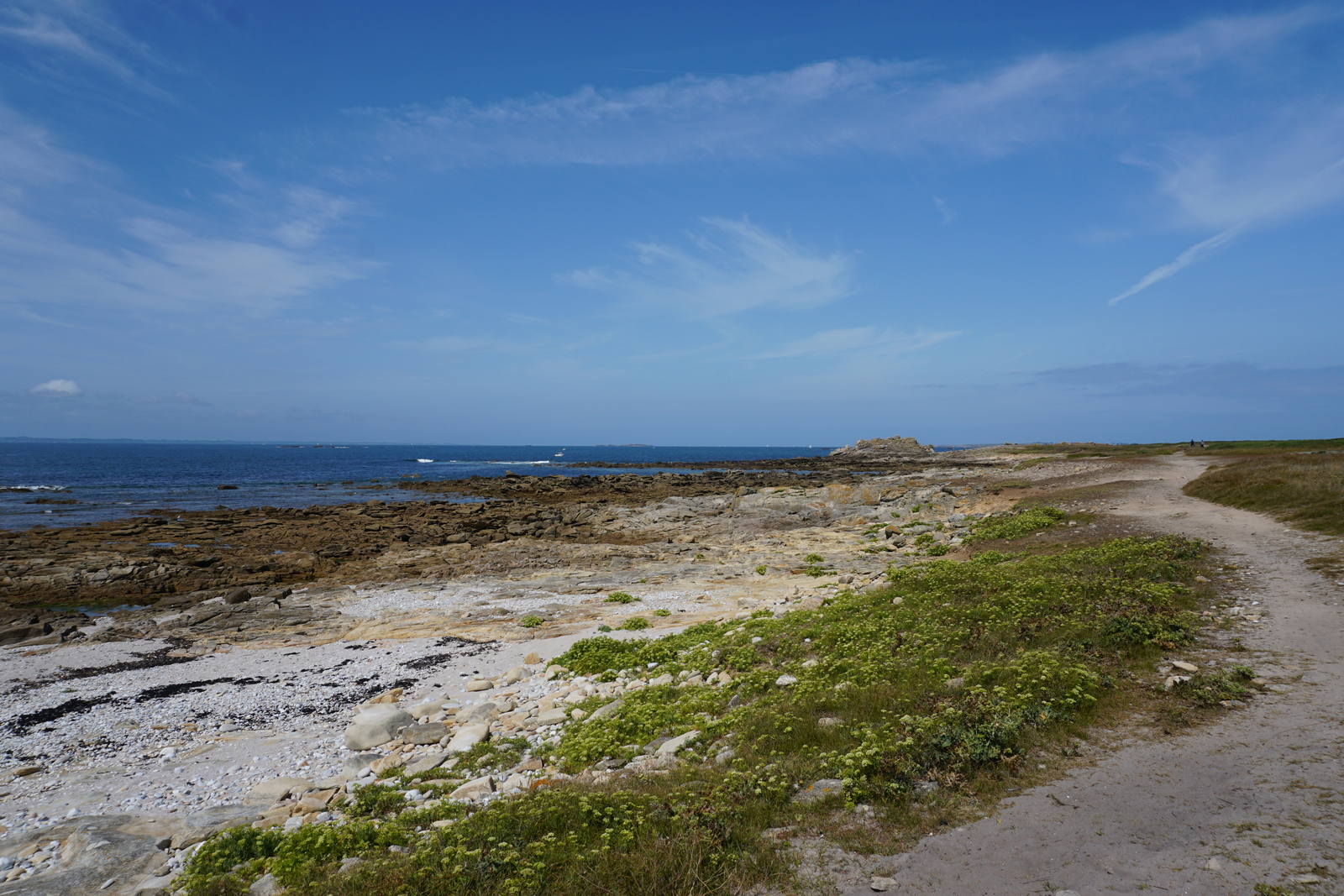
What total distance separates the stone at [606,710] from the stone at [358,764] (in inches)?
139

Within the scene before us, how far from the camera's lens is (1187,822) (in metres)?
5.50

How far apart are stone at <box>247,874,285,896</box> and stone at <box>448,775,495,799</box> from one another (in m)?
2.18

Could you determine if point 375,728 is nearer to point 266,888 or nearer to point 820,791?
point 266,888

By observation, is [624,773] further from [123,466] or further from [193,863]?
[123,466]

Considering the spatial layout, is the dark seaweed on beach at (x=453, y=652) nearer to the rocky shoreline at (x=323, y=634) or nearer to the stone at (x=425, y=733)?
the rocky shoreline at (x=323, y=634)

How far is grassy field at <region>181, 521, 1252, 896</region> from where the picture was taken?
5.80m

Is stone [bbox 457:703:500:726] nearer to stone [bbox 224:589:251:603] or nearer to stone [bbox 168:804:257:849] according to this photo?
stone [bbox 168:804:257:849]

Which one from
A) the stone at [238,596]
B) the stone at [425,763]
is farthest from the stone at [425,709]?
the stone at [238,596]

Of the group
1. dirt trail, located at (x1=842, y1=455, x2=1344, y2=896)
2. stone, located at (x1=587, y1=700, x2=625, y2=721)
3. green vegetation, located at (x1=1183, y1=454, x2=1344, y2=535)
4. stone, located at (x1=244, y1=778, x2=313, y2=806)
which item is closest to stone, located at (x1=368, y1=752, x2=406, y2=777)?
stone, located at (x1=244, y1=778, x2=313, y2=806)

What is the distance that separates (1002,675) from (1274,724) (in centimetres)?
279

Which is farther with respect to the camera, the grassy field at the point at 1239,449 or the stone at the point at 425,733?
the grassy field at the point at 1239,449

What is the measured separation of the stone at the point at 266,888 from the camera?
19.8ft

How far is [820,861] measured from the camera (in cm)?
563

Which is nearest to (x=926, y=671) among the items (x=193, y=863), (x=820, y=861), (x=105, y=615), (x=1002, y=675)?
(x=1002, y=675)
